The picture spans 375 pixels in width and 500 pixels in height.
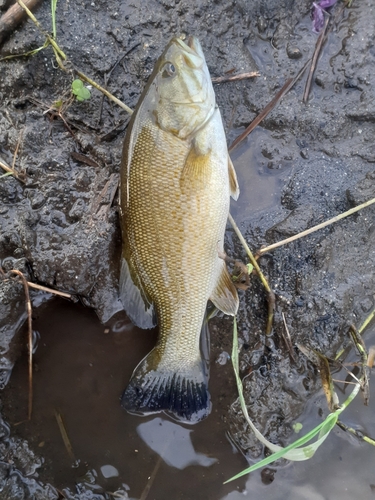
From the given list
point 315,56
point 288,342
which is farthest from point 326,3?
point 288,342

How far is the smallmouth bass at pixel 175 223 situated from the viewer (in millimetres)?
2395

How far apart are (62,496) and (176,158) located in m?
2.39

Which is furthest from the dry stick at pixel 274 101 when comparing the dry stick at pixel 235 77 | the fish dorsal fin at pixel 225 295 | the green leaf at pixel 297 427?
the green leaf at pixel 297 427

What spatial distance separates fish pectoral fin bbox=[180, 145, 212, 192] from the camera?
7.78ft

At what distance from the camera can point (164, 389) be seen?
2.66 m

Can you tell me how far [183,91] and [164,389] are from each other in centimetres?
187

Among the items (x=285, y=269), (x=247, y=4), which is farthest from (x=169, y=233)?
(x=247, y=4)

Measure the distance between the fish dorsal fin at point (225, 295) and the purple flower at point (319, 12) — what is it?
1.84m

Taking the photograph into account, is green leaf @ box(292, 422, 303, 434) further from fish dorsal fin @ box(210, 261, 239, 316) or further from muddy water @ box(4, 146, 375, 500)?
fish dorsal fin @ box(210, 261, 239, 316)

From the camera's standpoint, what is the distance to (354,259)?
9.33 ft

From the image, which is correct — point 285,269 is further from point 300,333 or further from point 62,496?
point 62,496

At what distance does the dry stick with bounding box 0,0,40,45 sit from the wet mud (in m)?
0.06

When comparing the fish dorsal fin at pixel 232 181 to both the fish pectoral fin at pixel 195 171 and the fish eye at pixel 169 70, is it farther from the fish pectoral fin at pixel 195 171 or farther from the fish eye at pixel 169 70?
the fish eye at pixel 169 70

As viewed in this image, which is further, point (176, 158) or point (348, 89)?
point (348, 89)
